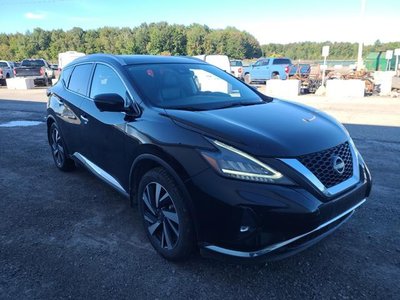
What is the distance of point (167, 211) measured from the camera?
9.45 feet

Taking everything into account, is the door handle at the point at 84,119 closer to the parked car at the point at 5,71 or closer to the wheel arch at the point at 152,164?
the wheel arch at the point at 152,164

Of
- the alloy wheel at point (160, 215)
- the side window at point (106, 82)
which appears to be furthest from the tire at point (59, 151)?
the alloy wheel at point (160, 215)

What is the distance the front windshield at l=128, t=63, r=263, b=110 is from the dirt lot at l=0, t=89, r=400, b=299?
1.37 metres

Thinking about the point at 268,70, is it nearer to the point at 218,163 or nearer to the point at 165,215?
the point at 165,215

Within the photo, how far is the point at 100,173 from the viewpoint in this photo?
3.98m

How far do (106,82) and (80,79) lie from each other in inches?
36.4

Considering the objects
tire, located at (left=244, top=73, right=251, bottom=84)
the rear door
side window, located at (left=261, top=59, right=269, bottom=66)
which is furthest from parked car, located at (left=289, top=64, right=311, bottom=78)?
the rear door

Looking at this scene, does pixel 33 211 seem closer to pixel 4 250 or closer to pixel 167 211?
pixel 4 250

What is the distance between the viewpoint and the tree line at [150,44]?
92688 millimetres

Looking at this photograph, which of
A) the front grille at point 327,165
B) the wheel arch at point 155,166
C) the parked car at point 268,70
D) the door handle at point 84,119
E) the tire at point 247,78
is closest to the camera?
the front grille at point 327,165

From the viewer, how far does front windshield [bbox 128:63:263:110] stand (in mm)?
3326

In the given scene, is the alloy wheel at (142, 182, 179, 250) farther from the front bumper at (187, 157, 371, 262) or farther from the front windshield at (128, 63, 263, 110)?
the front windshield at (128, 63, 263, 110)

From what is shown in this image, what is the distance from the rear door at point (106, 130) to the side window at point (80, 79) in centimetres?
22

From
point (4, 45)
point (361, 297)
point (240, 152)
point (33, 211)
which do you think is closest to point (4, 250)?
point (33, 211)
